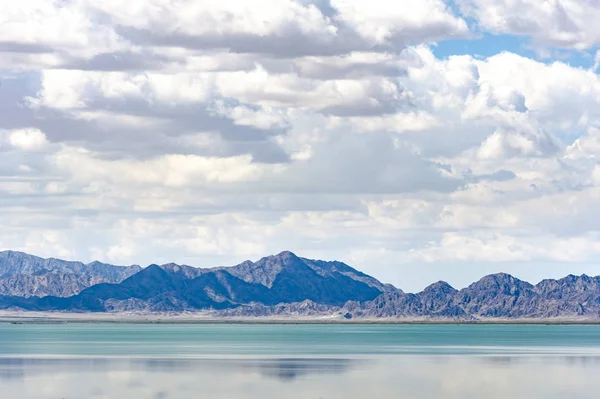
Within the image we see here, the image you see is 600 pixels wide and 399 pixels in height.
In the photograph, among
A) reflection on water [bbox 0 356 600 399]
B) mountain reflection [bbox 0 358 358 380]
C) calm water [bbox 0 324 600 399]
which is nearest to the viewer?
reflection on water [bbox 0 356 600 399]

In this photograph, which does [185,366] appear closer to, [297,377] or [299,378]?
[297,377]

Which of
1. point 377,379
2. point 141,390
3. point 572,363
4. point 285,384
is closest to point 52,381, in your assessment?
point 141,390

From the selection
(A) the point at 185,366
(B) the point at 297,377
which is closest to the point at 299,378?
(B) the point at 297,377

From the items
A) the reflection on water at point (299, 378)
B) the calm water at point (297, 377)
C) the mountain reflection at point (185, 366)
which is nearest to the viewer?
the reflection on water at point (299, 378)

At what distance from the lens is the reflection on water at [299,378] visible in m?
121

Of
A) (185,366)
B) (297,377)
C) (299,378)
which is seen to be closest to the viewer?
(299,378)

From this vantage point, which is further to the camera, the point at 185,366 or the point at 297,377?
the point at 185,366

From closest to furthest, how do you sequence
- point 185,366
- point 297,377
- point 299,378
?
point 299,378, point 297,377, point 185,366

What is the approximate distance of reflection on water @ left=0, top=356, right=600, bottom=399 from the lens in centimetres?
12144

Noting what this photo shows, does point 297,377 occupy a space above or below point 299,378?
above

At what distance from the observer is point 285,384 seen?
436 ft

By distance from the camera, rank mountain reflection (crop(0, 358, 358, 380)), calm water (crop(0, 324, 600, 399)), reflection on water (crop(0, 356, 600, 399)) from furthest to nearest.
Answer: mountain reflection (crop(0, 358, 358, 380)) → calm water (crop(0, 324, 600, 399)) → reflection on water (crop(0, 356, 600, 399))

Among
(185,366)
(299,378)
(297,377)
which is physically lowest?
(299,378)

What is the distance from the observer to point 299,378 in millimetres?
142250
